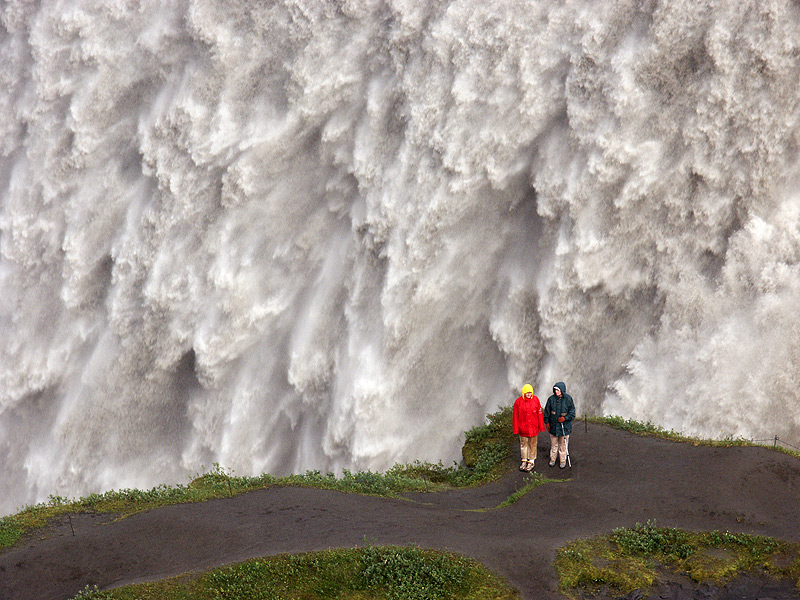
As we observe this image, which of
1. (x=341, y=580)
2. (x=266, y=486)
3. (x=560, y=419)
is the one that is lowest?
(x=341, y=580)

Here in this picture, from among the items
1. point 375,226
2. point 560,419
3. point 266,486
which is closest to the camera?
point 560,419

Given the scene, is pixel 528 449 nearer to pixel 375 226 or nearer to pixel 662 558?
Result: pixel 662 558

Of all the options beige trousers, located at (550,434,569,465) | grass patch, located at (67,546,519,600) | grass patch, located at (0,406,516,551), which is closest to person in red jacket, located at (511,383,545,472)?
beige trousers, located at (550,434,569,465)

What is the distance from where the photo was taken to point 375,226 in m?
28.6

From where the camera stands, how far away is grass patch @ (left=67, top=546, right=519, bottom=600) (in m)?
12.2

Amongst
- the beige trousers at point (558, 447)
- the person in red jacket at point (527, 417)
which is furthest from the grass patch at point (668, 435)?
the person in red jacket at point (527, 417)

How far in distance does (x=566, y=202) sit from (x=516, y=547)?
15.2 metres

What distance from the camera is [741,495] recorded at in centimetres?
1427

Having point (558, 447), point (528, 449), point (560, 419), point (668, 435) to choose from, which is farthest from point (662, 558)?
point (668, 435)

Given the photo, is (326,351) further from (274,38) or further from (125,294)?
(274,38)

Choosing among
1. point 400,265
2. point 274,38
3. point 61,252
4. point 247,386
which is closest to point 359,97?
point 274,38

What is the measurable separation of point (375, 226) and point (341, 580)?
1775 centimetres

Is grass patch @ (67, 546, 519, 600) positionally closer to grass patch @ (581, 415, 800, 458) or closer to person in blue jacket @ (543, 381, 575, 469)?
person in blue jacket @ (543, 381, 575, 469)

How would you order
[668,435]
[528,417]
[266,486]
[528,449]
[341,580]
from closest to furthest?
[341,580] < [528,417] < [266,486] < [528,449] < [668,435]
